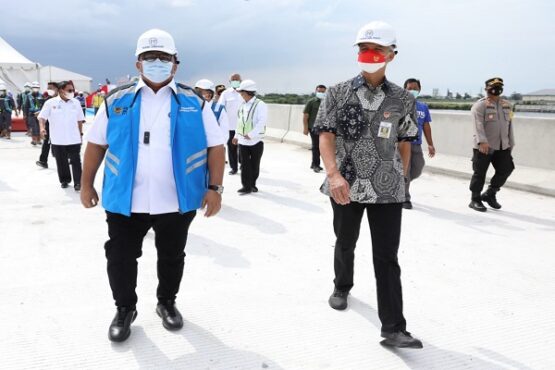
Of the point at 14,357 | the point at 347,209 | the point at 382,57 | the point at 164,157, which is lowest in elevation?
the point at 14,357

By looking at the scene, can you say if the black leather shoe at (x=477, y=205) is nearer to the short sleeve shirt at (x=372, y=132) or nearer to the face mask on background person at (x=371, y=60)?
the short sleeve shirt at (x=372, y=132)

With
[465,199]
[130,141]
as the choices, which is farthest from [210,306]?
[465,199]

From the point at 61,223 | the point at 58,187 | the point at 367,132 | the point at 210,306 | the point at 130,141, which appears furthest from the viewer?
the point at 58,187

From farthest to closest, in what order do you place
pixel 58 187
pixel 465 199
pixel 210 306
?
pixel 58 187 < pixel 465 199 < pixel 210 306

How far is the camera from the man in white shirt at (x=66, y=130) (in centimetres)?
775

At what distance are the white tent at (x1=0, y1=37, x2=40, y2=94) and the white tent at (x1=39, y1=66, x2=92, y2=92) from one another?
2111mm

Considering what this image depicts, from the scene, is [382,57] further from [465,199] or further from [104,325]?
[465,199]

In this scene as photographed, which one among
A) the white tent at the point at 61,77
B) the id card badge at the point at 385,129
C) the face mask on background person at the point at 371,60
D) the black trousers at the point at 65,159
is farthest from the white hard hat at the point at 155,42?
the white tent at the point at 61,77

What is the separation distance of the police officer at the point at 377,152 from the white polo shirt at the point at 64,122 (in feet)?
19.9

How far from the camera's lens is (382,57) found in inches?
114

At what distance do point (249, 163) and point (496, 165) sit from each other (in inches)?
152

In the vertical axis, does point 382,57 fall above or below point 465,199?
above

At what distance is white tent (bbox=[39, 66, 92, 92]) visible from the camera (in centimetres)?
3378

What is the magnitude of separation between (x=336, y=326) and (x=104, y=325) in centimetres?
162
